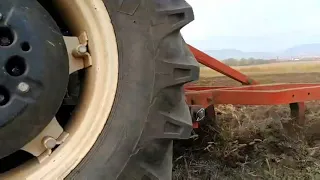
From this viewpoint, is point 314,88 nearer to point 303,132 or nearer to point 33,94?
point 303,132

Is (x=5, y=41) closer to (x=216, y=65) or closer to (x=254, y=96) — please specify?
(x=254, y=96)

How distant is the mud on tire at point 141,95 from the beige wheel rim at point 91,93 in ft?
0.06

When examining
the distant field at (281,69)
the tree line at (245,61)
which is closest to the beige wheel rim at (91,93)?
the distant field at (281,69)

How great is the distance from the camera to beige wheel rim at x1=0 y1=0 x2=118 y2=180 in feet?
5.73

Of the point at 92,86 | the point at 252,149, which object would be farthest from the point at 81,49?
the point at 252,149

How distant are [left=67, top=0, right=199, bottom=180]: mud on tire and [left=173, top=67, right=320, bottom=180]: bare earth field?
81 cm

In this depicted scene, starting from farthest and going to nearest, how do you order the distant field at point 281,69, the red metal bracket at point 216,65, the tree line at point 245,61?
1. the tree line at point 245,61
2. the distant field at point 281,69
3. the red metal bracket at point 216,65

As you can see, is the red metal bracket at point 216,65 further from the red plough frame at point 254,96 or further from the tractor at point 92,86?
the tractor at point 92,86

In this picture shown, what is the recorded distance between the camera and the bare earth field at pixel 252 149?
2.65m

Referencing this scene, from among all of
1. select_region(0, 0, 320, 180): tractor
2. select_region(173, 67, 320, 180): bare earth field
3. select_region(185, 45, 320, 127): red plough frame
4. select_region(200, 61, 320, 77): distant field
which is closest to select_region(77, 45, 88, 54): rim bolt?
select_region(0, 0, 320, 180): tractor

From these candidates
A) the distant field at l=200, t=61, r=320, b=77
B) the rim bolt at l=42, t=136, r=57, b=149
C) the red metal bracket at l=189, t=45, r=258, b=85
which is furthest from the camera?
the distant field at l=200, t=61, r=320, b=77

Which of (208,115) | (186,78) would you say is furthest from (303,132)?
(186,78)

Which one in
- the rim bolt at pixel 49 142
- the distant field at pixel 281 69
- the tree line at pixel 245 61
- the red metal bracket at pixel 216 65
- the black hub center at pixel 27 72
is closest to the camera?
the black hub center at pixel 27 72

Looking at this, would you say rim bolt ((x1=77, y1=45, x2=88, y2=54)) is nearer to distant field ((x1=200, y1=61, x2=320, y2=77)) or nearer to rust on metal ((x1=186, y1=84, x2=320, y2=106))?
rust on metal ((x1=186, y1=84, x2=320, y2=106))
